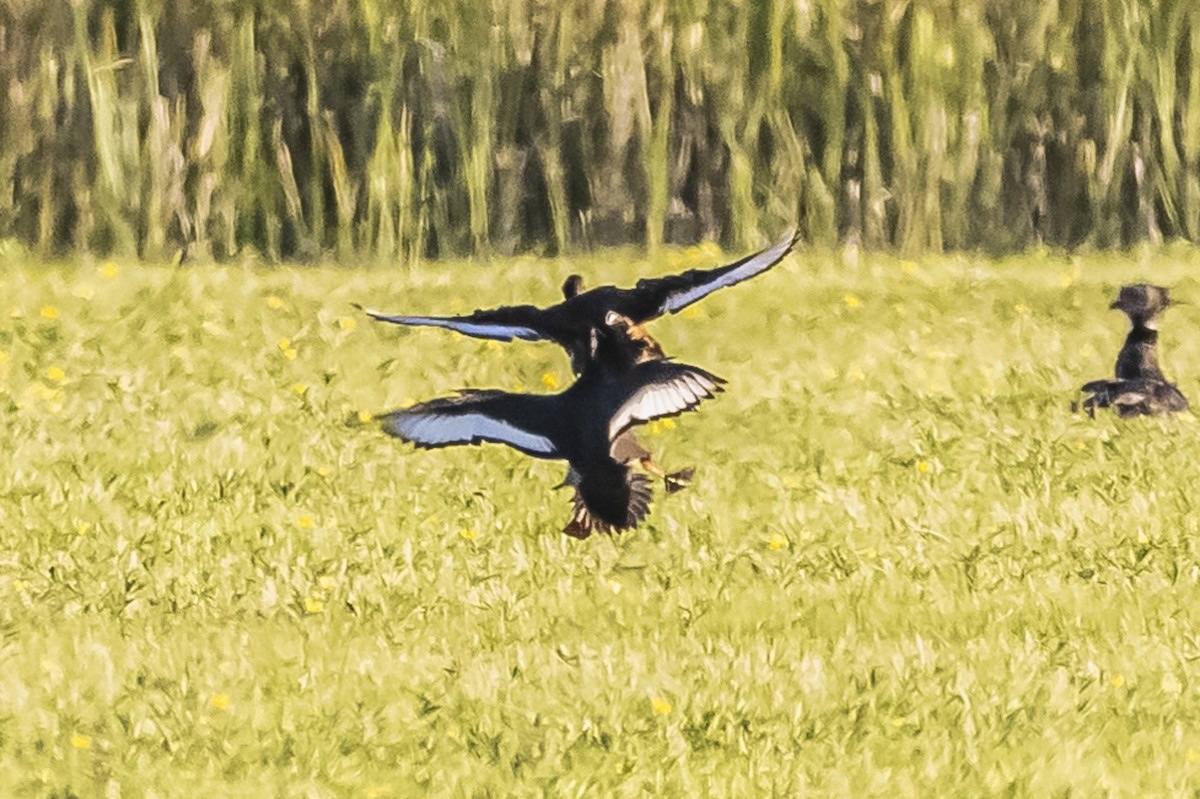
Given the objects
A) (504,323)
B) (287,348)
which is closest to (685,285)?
(504,323)

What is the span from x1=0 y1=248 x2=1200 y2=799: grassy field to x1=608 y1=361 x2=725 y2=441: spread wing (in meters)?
0.76

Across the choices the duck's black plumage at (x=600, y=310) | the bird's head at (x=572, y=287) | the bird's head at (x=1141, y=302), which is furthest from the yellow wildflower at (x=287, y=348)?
the bird's head at (x=1141, y=302)

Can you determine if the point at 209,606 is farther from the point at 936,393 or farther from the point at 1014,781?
the point at 936,393

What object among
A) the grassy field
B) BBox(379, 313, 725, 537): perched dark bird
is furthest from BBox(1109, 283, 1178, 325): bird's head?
BBox(379, 313, 725, 537): perched dark bird

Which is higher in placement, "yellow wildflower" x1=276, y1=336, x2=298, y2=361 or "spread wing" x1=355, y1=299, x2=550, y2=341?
"spread wing" x1=355, y1=299, x2=550, y2=341

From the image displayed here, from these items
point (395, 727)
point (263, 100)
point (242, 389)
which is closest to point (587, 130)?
point (263, 100)

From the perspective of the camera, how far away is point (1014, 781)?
581cm

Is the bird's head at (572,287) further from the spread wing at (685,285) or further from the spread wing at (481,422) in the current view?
the spread wing at (481,422)

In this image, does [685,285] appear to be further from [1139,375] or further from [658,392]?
[1139,375]

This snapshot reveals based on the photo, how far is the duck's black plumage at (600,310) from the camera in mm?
6863

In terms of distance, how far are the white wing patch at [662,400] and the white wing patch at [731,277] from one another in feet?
0.81

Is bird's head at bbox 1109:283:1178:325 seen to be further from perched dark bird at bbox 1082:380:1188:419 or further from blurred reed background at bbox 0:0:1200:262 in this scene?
blurred reed background at bbox 0:0:1200:262

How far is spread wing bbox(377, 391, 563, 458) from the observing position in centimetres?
670

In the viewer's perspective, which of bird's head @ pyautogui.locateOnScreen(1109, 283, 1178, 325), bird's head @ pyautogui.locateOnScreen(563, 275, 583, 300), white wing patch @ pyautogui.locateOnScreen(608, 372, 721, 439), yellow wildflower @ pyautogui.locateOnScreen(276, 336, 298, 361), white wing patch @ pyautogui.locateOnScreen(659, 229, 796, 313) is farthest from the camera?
yellow wildflower @ pyautogui.locateOnScreen(276, 336, 298, 361)
